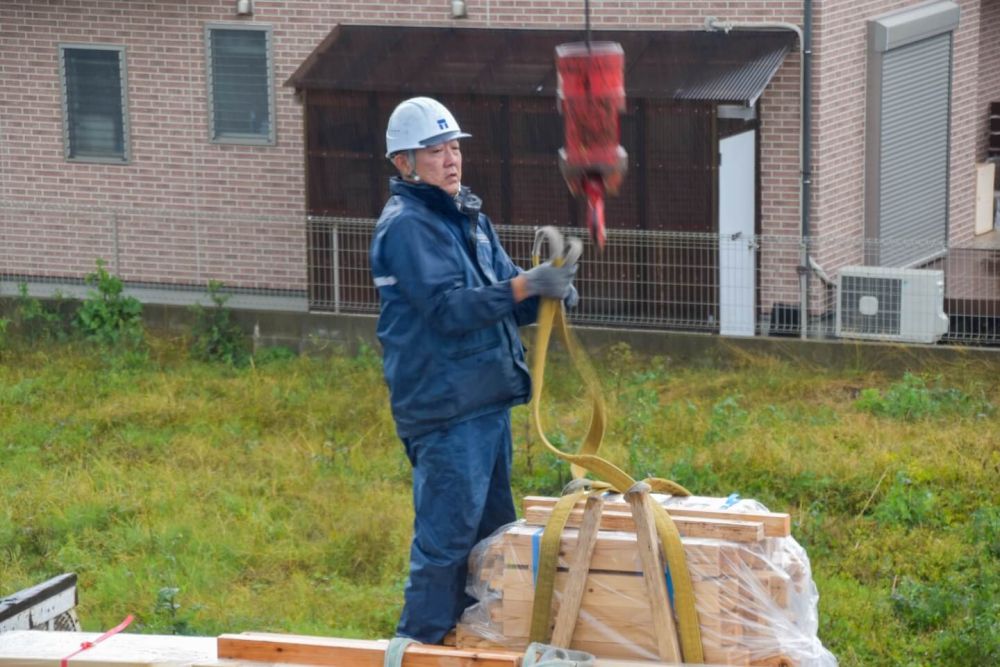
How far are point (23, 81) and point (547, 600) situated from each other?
527 inches

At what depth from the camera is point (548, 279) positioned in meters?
6.05

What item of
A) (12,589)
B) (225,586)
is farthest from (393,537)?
(12,589)

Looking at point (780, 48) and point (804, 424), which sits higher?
point (780, 48)

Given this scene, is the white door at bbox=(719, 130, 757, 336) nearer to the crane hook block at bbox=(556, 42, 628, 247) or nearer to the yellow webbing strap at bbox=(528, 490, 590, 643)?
the crane hook block at bbox=(556, 42, 628, 247)

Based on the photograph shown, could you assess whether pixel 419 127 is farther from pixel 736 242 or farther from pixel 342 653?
pixel 736 242

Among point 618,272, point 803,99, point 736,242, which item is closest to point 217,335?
point 618,272

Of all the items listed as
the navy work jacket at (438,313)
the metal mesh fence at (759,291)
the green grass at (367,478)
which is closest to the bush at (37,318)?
the green grass at (367,478)

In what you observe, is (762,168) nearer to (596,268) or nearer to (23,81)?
(596,268)

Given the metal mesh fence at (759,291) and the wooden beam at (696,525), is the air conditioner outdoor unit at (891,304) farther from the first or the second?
the wooden beam at (696,525)

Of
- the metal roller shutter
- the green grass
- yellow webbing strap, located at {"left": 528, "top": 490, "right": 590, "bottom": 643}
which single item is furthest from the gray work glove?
the metal roller shutter

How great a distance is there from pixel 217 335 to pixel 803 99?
5.67m

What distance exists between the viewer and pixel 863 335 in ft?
47.1

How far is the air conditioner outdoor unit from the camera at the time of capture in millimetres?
14141

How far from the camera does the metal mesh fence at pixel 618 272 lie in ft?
47.3
